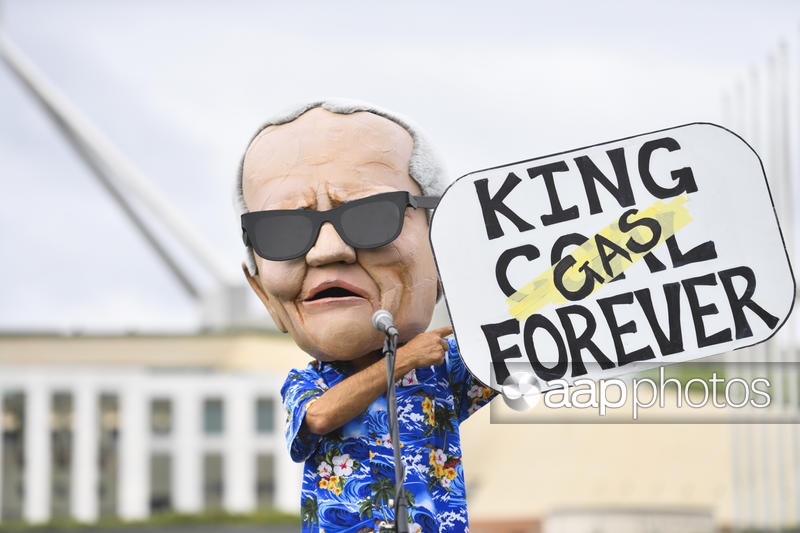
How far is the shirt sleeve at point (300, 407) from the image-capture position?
320cm

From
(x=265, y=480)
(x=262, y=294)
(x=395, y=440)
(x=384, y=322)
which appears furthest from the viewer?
(x=265, y=480)

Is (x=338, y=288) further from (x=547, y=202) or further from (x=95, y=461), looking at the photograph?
(x=95, y=461)

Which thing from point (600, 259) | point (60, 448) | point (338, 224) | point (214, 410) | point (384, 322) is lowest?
point (60, 448)

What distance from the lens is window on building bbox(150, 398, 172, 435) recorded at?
27891 millimetres

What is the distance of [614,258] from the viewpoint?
10.4ft

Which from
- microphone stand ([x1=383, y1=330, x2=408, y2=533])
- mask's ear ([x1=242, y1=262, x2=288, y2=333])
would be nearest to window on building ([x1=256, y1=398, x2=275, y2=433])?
mask's ear ([x1=242, y1=262, x2=288, y2=333])

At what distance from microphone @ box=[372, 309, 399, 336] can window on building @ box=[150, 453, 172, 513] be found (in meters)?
25.7

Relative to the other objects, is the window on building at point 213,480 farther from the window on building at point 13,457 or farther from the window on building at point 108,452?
the window on building at point 13,457

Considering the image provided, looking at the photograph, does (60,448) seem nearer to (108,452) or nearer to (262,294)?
(108,452)

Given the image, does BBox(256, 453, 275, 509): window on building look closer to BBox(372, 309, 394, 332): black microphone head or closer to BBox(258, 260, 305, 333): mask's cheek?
BBox(258, 260, 305, 333): mask's cheek

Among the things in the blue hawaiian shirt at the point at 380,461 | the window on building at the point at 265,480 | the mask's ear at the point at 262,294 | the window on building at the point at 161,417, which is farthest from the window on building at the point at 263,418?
the blue hawaiian shirt at the point at 380,461

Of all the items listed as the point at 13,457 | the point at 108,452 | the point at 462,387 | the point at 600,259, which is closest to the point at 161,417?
the point at 108,452

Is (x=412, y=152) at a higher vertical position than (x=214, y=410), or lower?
higher

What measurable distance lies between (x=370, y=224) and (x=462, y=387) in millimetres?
512
